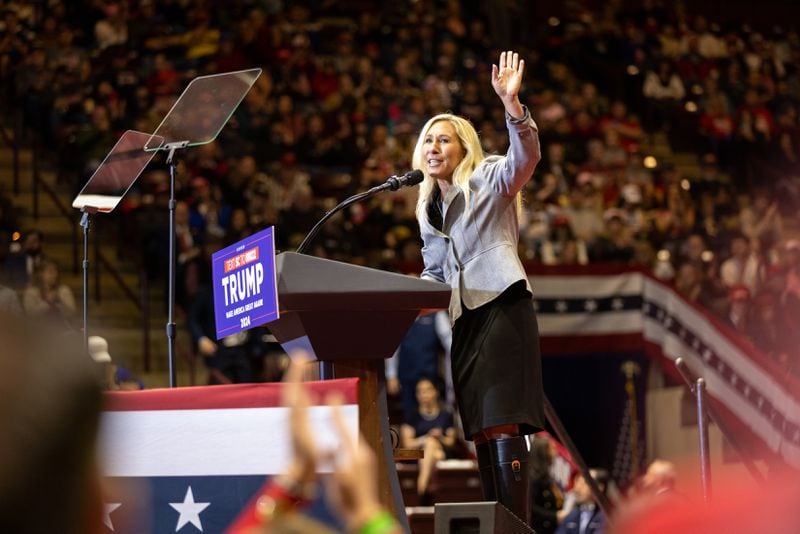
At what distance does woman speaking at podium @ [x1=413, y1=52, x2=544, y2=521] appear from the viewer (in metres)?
4.14

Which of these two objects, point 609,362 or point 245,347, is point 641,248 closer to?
point 609,362

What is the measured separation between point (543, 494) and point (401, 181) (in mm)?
5214

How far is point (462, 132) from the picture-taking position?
4.46 m

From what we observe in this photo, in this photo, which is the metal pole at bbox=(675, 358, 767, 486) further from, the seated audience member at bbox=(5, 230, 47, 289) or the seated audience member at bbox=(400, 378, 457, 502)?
the seated audience member at bbox=(5, 230, 47, 289)

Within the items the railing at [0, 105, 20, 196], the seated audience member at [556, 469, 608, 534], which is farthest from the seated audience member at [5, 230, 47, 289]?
the seated audience member at [556, 469, 608, 534]

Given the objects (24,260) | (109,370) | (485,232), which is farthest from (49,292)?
(485,232)

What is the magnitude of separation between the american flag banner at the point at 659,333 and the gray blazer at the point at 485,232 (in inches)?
272

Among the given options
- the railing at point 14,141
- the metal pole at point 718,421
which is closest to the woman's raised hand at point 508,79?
the metal pole at point 718,421

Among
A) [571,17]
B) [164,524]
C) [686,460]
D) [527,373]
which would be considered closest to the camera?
[164,524]

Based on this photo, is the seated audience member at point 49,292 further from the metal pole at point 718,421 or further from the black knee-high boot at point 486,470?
the black knee-high boot at point 486,470

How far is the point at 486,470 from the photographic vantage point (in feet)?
14.0

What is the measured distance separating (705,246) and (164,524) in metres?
10.5

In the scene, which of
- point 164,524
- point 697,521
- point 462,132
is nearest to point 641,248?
point 462,132

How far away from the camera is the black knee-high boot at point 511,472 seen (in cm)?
413
